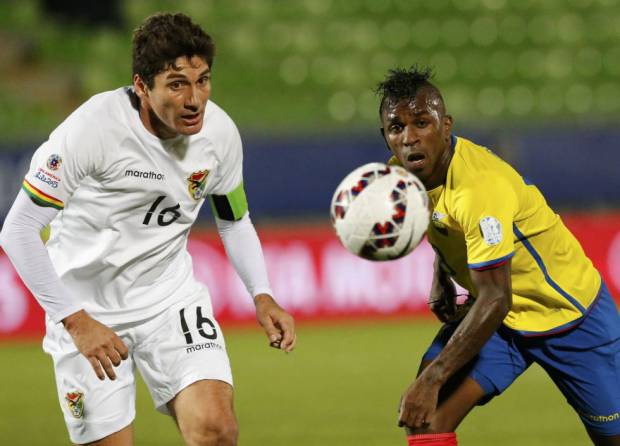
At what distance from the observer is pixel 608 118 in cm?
1380

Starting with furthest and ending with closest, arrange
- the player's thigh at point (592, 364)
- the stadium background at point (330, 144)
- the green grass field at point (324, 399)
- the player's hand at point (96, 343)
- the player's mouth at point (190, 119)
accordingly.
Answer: the stadium background at point (330, 144), the green grass field at point (324, 399), the player's thigh at point (592, 364), the player's mouth at point (190, 119), the player's hand at point (96, 343)

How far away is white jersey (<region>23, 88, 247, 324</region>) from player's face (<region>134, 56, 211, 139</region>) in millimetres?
183

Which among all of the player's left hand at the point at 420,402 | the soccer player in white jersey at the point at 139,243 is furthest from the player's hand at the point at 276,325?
the player's left hand at the point at 420,402

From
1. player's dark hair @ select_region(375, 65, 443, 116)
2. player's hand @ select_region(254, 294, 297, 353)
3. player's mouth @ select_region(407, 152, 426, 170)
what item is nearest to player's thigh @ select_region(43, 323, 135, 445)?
player's hand @ select_region(254, 294, 297, 353)

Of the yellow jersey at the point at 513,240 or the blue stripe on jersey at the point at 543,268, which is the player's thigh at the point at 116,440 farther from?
the blue stripe on jersey at the point at 543,268

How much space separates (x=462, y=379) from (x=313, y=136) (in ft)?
26.0

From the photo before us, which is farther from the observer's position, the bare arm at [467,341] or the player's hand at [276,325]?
the player's hand at [276,325]

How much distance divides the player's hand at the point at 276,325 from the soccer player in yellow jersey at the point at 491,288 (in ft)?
1.74

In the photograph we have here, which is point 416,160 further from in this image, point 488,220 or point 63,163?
point 63,163

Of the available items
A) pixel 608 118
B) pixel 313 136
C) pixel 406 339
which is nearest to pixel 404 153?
pixel 406 339

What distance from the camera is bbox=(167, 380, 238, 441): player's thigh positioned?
4028 millimetres

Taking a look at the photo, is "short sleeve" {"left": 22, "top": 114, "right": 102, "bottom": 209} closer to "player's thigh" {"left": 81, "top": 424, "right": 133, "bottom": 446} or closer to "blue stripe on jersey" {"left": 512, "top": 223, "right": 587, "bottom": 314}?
"player's thigh" {"left": 81, "top": 424, "right": 133, "bottom": 446}

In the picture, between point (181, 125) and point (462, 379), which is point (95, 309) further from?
point (462, 379)

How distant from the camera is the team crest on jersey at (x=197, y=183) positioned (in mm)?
4391
